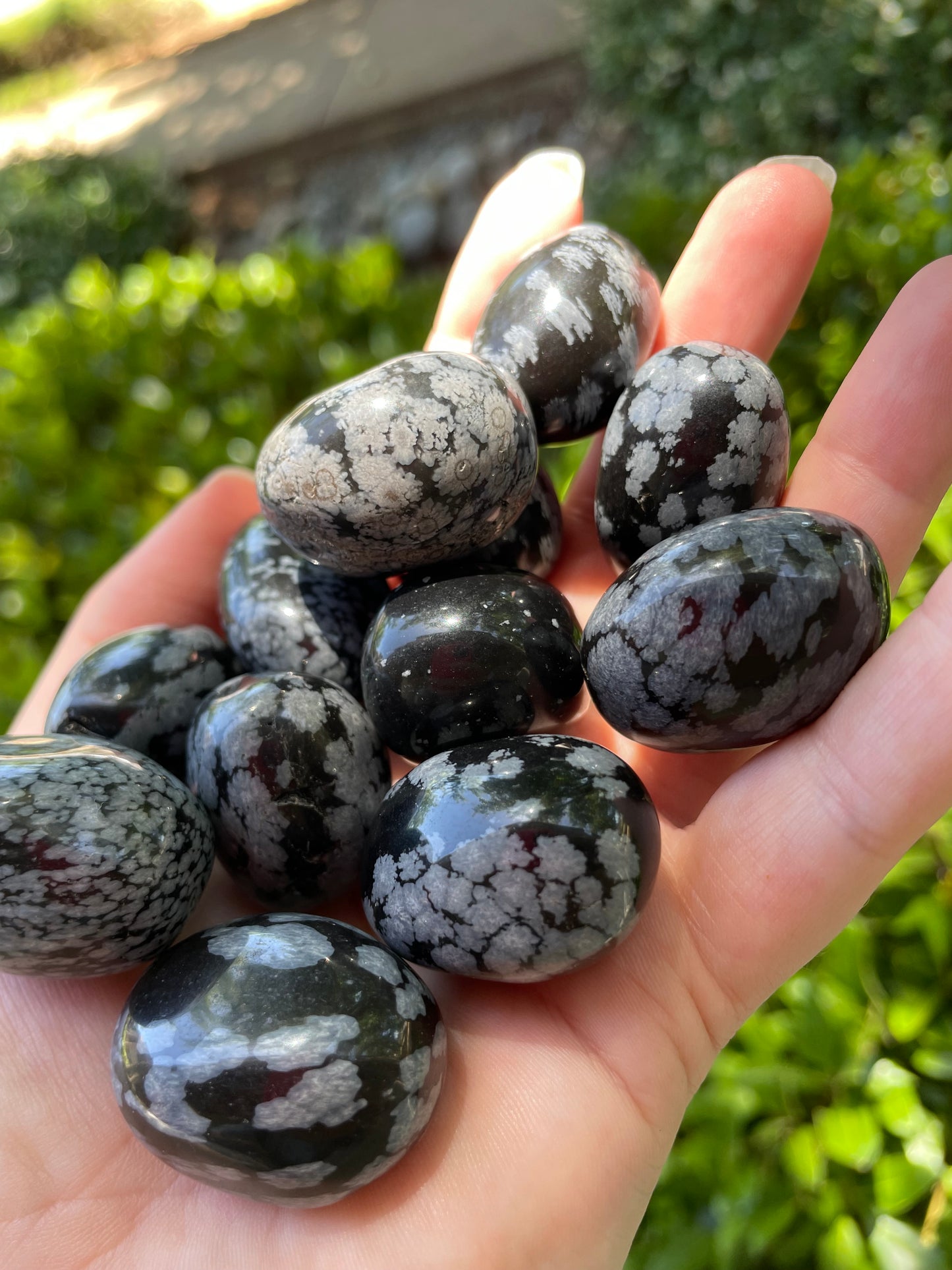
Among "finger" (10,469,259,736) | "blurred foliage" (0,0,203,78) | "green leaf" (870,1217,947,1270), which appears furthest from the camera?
"blurred foliage" (0,0,203,78)

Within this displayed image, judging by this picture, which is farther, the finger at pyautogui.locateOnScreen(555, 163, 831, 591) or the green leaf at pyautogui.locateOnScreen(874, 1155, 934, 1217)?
the finger at pyautogui.locateOnScreen(555, 163, 831, 591)

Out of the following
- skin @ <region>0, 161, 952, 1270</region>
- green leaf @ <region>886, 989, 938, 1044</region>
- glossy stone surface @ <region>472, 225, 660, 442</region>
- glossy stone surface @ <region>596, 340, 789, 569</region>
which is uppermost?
glossy stone surface @ <region>472, 225, 660, 442</region>

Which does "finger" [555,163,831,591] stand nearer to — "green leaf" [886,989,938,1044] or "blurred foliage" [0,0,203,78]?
"green leaf" [886,989,938,1044]

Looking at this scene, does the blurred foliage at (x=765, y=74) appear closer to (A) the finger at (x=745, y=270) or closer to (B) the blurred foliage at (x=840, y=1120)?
(A) the finger at (x=745, y=270)

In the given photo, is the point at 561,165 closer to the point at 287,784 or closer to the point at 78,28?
the point at 287,784

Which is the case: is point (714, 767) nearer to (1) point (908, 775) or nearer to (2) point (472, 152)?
(1) point (908, 775)

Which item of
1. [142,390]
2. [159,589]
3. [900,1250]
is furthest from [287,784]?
[142,390]

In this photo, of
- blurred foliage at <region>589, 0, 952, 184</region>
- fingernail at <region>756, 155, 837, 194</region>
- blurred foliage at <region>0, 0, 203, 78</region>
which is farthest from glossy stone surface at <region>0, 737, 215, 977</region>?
blurred foliage at <region>0, 0, 203, 78</region>
